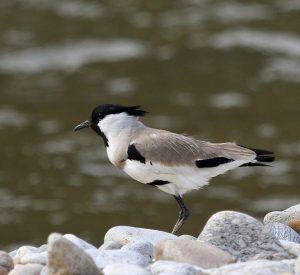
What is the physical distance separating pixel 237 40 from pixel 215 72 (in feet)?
4.68

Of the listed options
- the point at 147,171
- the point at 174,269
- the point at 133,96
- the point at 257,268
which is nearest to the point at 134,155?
the point at 147,171

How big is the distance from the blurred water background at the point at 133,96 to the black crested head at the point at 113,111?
18.1 ft

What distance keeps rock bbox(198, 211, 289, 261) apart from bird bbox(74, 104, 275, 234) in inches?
48.8

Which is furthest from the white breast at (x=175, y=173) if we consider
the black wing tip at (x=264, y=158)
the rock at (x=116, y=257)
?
the rock at (x=116, y=257)

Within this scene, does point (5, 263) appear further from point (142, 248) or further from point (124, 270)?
point (124, 270)

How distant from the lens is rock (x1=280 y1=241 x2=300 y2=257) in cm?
687

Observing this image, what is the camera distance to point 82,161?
54.0 ft

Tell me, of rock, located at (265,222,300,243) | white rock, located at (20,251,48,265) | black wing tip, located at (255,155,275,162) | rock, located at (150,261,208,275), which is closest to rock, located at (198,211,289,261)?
rock, located at (150,261,208,275)

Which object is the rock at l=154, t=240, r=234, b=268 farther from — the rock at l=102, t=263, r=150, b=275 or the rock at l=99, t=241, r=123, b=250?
the rock at l=99, t=241, r=123, b=250

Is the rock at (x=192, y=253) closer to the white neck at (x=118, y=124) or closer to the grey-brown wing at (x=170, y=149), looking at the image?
the grey-brown wing at (x=170, y=149)

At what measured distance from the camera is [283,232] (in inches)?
304

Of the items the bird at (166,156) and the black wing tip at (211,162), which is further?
the black wing tip at (211,162)

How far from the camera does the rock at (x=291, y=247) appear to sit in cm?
687

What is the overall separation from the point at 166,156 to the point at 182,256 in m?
1.70
